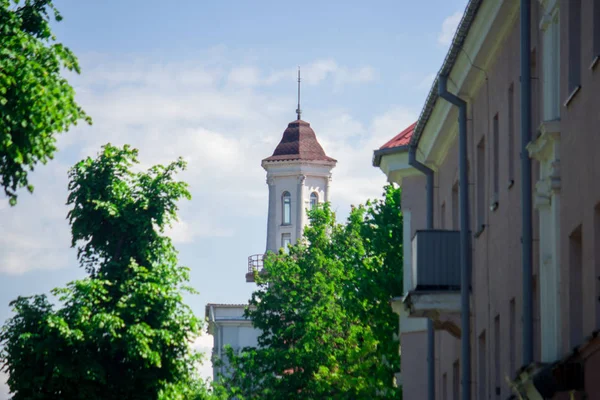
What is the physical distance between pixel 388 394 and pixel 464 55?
23998 mm

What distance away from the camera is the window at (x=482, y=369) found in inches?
883

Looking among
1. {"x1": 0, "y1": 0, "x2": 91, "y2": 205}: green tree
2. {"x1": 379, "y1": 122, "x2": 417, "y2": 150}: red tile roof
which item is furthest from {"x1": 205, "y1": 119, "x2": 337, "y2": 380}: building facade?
{"x1": 0, "y1": 0, "x2": 91, "y2": 205}: green tree

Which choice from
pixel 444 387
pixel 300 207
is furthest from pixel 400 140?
pixel 300 207

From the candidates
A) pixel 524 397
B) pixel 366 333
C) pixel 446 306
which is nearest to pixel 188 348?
pixel 366 333

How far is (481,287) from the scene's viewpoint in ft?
72.6

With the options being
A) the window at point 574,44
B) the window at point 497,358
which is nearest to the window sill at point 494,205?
the window at point 497,358

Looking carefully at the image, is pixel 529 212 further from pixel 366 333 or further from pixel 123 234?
pixel 366 333

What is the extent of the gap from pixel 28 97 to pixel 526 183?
29.2 ft

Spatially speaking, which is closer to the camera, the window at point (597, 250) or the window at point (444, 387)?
the window at point (597, 250)

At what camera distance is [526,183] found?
17.4 m

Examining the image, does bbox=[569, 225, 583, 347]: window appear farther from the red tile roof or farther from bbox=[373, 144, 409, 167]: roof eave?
the red tile roof

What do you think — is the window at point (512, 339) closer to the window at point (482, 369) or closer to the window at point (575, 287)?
the window at point (482, 369)

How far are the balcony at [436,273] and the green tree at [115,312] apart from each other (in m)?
16.6

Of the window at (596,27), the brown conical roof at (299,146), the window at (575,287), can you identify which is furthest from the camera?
the brown conical roof at (299,146)
